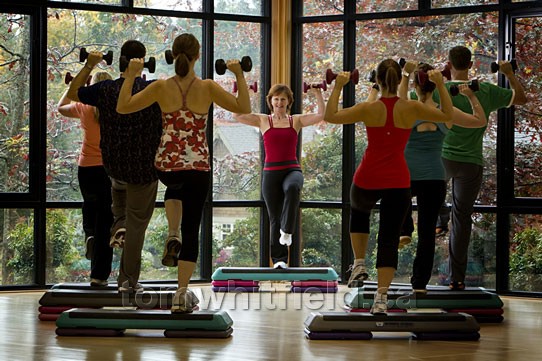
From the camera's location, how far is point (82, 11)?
25.9ft

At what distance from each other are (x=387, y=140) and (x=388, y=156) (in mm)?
89

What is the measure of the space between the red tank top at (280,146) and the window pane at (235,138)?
0.88 meters

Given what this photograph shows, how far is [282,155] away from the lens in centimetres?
757

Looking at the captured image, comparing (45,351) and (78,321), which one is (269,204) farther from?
(45,351)

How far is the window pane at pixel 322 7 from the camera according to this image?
8.31m

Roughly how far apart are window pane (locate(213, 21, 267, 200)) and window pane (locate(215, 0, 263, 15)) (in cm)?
11

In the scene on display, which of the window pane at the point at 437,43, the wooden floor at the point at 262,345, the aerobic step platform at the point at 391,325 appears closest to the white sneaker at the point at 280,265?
the wooden floor at the point at 262,345

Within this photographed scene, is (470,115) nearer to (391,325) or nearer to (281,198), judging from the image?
(391,325)

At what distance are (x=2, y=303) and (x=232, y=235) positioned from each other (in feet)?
7.51

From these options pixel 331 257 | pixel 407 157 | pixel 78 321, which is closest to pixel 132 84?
pixel 78 321

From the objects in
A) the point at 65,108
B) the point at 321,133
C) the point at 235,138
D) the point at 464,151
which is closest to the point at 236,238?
the point at 235,138

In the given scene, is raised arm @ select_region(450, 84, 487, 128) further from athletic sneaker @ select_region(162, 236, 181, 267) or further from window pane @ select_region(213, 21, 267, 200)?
window pane @ select_region(213, 21, 267, 200)

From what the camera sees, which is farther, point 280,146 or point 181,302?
point 280,146

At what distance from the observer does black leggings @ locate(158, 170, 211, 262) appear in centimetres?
521
